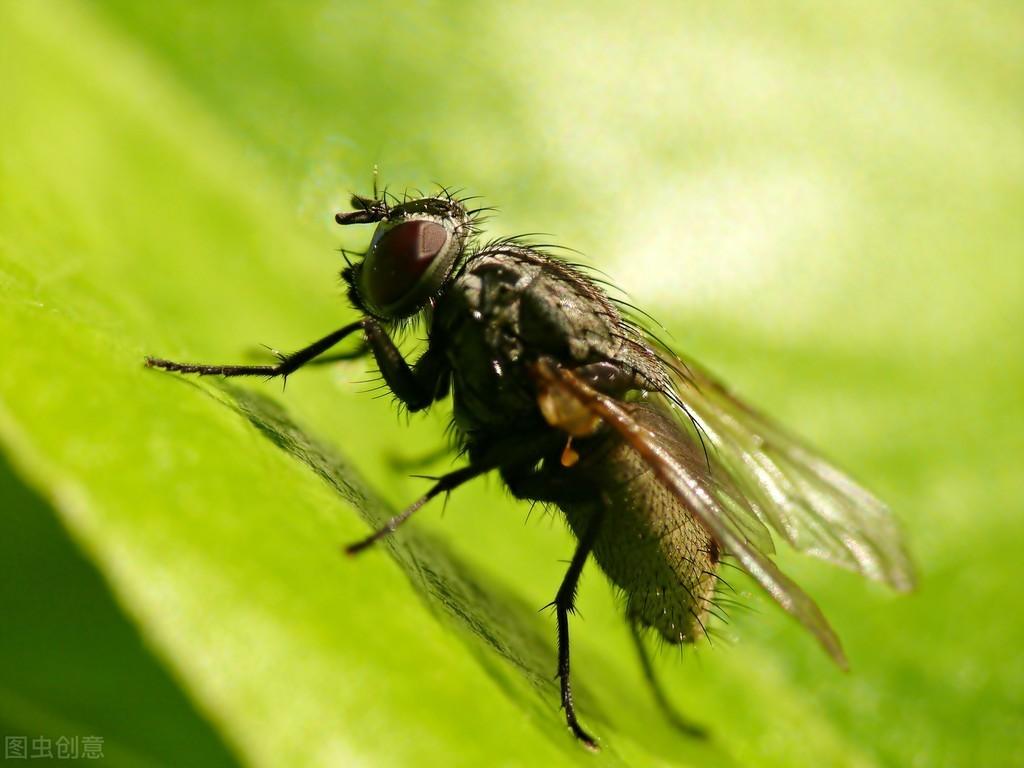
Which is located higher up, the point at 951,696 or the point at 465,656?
the point at 951,696

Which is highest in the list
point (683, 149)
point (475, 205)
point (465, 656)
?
point (683, 149)

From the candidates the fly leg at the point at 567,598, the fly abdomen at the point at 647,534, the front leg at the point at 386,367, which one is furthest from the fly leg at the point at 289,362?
the fly leg at the point at 567,598

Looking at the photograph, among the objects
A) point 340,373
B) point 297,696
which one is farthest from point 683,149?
point 297,696

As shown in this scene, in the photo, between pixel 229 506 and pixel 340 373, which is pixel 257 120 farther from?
pixel 229 506

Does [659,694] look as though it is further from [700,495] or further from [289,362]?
[289,362]

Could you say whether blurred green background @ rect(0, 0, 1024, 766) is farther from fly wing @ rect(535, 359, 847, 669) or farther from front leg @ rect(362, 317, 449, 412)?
fly wing @ rect(535, 359, 847, 669)

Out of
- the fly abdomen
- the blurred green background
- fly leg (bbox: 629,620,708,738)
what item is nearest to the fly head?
the blurred green background

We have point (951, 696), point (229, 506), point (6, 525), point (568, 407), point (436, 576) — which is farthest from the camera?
point (951, 696)
